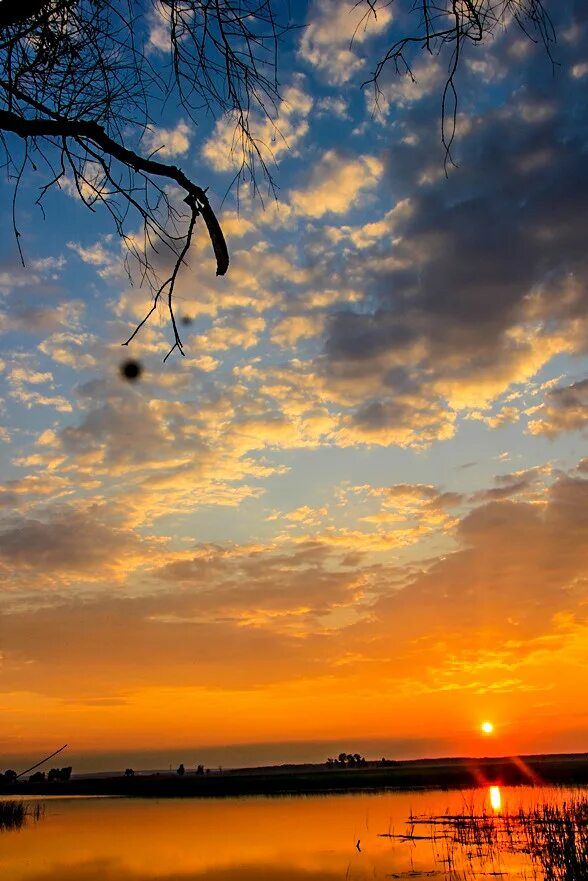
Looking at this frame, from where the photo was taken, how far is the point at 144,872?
2538 centimetres

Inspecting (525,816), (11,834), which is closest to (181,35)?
(525,816)

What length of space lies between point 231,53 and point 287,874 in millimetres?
24110

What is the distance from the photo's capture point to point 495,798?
45000mm

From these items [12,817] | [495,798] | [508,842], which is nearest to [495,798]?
[495,798]

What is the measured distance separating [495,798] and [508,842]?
20966 millimetres

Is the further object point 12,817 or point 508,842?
point 12,817

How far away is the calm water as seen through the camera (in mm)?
23656

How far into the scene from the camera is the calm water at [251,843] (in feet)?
77.6

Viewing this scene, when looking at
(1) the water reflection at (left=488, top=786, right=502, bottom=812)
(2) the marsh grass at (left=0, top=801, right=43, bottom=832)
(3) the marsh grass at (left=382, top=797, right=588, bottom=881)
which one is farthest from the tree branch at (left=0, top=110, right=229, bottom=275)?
(2) the marsh grass at (left=0, top=801, right=43, bottom=832)

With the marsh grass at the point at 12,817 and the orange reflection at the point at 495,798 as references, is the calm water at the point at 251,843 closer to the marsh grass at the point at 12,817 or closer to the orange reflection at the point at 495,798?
the orange reflection at the point at 495,798

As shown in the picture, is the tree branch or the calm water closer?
the tree branch

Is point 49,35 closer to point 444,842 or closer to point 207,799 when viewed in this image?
point 444,842

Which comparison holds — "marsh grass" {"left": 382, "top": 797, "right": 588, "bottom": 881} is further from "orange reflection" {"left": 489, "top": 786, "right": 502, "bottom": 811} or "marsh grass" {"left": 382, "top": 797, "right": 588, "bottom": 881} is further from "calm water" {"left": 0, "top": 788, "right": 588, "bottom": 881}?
"orange reflection" {"left": 489, "top": 786, "right": 502, "bottom": 811}

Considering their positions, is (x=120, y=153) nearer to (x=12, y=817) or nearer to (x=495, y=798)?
(x=495, y=798)
